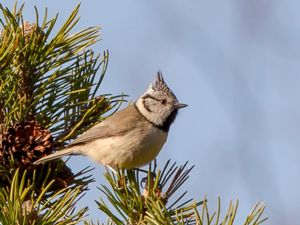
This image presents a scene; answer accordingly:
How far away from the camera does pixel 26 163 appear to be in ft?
8.68

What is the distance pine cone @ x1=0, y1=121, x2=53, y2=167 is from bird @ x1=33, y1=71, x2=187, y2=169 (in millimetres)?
922

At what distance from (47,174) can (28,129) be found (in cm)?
21

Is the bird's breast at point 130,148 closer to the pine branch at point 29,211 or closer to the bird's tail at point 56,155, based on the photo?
the bird's tail at point 56,155

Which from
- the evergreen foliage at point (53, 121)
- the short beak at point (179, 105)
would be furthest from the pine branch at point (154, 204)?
the short beak at point (179, 105)

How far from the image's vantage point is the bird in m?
3.89

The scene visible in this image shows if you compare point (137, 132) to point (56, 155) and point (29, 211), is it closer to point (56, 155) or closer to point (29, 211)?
point (56, 155)

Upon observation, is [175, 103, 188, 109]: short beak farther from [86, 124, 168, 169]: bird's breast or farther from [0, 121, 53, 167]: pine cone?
[0, 121, 53, 167]: pine cone

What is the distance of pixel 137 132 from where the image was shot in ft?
13.7

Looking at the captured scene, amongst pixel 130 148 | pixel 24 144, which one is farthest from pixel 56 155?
pixel 130 148

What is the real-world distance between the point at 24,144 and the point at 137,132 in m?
1.59

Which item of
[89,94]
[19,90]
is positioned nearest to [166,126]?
[89,94]

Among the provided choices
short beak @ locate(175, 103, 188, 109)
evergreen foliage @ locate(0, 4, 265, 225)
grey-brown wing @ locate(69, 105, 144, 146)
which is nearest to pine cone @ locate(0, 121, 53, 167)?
evergreen foliage @ locate(0, 4, 265, 225)

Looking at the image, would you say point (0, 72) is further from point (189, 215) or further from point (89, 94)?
point (189, 215)

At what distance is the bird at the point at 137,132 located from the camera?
3.89 meters
